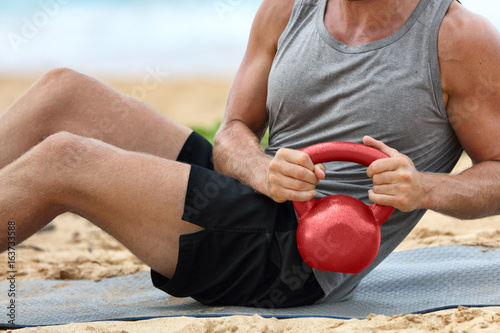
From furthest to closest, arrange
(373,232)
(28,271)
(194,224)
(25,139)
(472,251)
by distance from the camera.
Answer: (28,271)
(472,251)
(25,139)
(194,224)
(373,232)

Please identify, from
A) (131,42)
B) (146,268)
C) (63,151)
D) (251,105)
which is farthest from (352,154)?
(131,42)

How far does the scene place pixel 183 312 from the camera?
143 centimetres

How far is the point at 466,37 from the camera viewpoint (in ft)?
4.37

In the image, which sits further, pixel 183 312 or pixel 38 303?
pixel 38 303

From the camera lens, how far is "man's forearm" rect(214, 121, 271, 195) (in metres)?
1.44

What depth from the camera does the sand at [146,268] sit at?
4.02ft

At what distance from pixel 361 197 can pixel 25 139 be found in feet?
3.57

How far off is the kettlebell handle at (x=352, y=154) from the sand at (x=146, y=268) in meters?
0.27

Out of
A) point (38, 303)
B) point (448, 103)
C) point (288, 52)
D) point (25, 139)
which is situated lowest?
point (38, 303)

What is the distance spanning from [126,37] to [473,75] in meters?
12.7

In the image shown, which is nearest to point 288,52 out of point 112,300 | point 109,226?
point 109,226

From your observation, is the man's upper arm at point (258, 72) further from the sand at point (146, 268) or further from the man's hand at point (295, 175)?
the sand at point (146, 268)

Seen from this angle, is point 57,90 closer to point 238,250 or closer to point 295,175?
point 238,250

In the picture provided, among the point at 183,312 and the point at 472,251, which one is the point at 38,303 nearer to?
the point at 183,312
